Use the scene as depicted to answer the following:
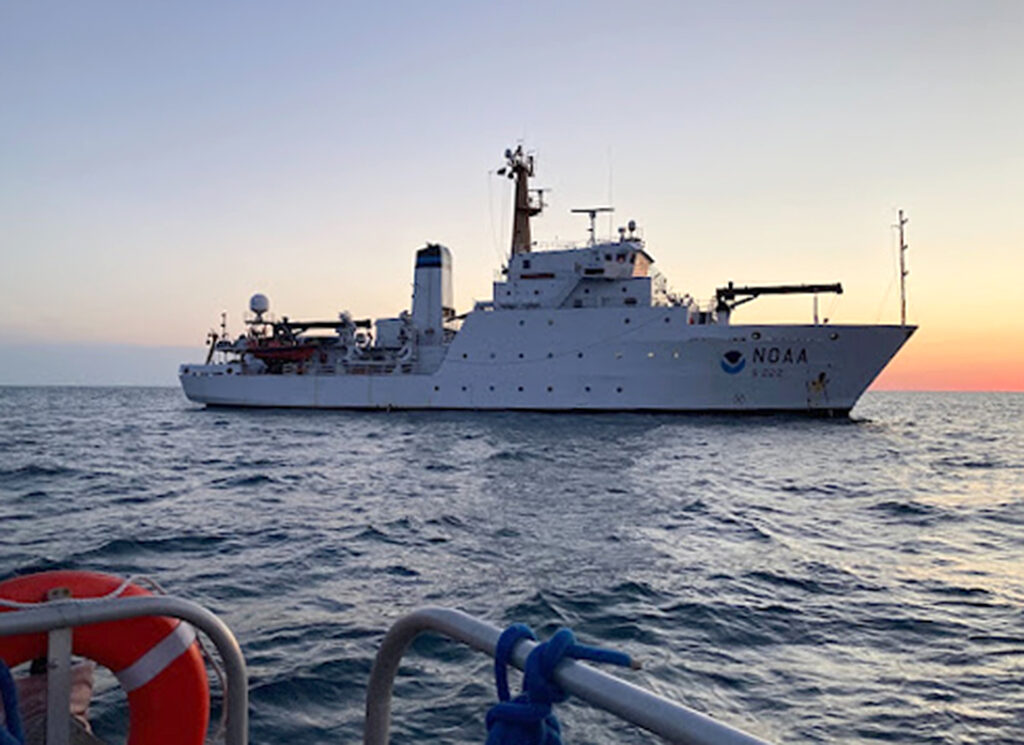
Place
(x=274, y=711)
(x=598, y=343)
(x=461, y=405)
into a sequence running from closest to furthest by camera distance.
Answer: (x=274, y=711) < (x=598, y=343) < (x=461, y=405)

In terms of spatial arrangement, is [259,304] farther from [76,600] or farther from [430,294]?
[76,600]

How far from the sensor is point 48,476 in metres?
13.4

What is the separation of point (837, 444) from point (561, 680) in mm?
21026

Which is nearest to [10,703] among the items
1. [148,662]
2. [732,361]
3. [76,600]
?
[76,600]

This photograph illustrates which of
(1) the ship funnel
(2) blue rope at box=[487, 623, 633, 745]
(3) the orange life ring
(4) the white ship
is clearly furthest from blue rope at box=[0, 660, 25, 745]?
(1) the ship funnel

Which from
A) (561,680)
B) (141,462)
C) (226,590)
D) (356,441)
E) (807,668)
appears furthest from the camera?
(356,441)

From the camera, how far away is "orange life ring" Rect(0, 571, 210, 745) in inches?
75.7

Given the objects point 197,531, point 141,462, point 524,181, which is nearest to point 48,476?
point 141,462

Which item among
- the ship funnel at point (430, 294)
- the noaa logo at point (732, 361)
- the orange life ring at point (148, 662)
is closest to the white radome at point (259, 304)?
the ship funnel at point (430, 294)

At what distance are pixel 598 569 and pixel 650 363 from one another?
2088cm

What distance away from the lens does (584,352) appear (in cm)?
2777

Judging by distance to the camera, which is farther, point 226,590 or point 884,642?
point 226,590

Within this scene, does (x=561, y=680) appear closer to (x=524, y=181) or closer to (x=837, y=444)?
(x=837, y=444)

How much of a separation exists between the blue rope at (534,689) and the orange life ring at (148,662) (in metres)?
1.22
